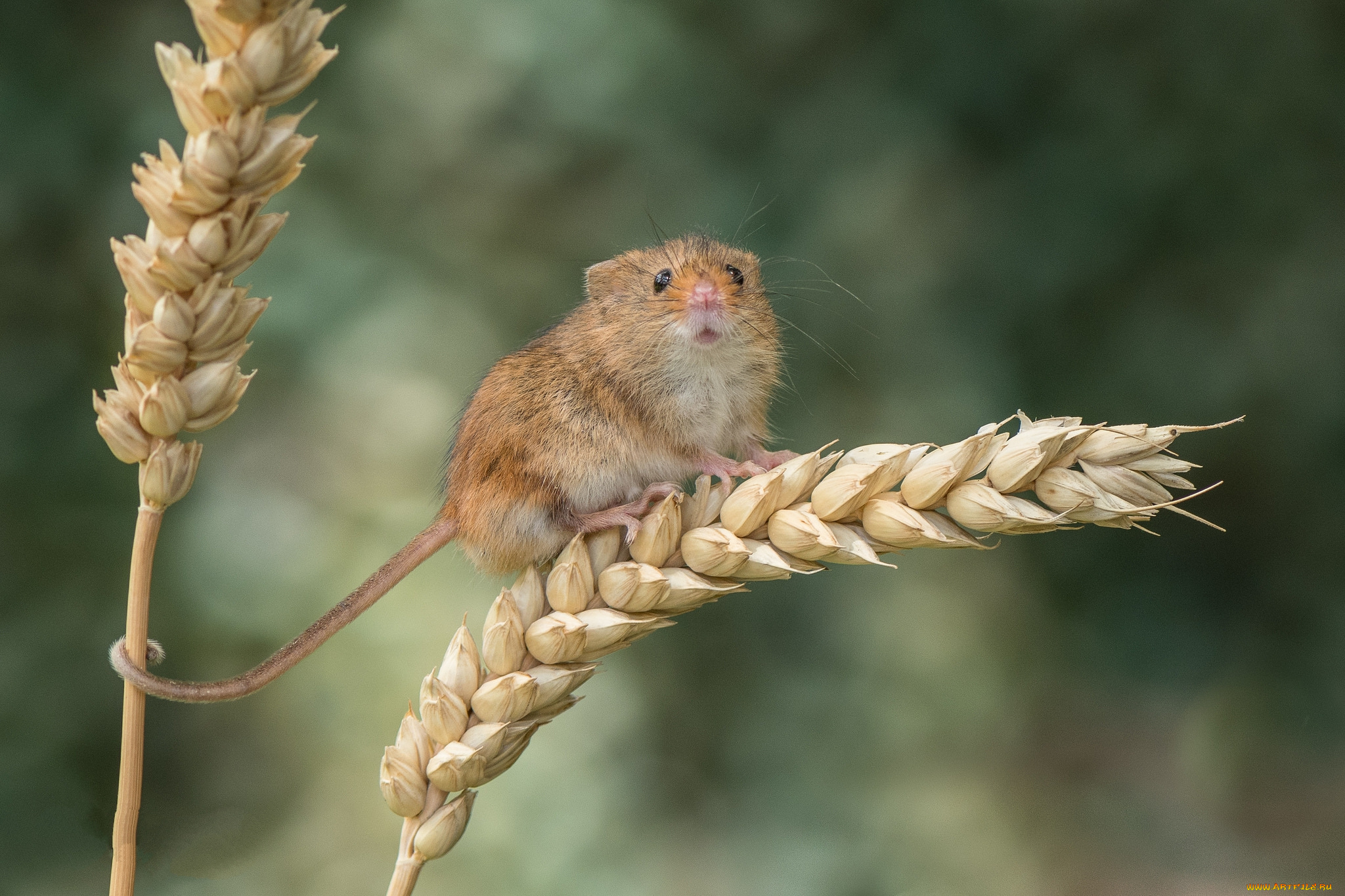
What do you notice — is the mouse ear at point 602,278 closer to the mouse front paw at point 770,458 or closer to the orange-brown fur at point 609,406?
the orange-brown fur at point 609,406

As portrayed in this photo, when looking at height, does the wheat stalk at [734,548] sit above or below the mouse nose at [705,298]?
below

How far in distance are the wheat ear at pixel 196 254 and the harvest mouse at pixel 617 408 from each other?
1.57ft

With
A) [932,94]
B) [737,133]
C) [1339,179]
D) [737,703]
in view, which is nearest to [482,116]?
[737,133]

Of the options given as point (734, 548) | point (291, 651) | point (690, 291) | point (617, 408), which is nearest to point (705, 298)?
point (690, 291)

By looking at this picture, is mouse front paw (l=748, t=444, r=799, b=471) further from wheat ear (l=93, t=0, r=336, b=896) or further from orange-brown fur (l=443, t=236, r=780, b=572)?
wheat ear (l=93, t=0, r=336, b=896)

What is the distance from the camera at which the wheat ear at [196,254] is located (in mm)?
731

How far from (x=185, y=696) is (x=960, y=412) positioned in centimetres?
177

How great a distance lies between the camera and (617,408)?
1525mm

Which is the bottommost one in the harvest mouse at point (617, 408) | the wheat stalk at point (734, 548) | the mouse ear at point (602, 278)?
the wheat stalk at point (734, 548)

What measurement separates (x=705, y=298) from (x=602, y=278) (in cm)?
23

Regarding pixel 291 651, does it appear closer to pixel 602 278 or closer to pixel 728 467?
pixel 728 467

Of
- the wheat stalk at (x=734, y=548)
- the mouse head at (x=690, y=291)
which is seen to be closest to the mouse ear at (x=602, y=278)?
the mouse head at (x=690, y=291)

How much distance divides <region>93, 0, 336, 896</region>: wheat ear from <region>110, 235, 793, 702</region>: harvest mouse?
477 millimetres

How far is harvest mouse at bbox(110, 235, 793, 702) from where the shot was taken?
140cm
